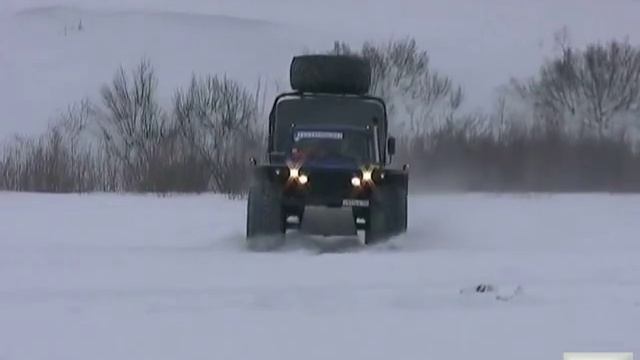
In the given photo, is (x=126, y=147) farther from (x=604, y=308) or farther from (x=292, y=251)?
(x=604, y=308)

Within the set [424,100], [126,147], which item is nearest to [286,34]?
[424,100]

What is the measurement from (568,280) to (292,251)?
14.7ft

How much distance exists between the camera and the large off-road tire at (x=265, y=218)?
47.1 ft

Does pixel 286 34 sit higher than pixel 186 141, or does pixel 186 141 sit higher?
pixel 286 34

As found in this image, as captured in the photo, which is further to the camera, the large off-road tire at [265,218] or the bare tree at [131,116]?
the bare tree at [131,116]

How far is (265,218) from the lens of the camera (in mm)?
14375

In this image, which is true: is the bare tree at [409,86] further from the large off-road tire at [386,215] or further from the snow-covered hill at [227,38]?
the large off-road tire at [386,215]

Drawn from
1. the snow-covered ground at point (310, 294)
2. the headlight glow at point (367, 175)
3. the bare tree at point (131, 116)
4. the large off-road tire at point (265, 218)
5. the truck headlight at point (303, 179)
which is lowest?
the snow-covered ground at point (310, 294)

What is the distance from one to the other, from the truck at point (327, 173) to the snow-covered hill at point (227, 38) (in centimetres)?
2885

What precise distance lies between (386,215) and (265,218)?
171cm

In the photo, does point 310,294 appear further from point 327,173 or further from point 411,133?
point 411,133

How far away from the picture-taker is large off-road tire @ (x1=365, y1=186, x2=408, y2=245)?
14.4 meters

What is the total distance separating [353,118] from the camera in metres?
16.8

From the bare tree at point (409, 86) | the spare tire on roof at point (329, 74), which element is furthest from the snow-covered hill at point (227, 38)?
the spare tire on roof at point (329, 74)
